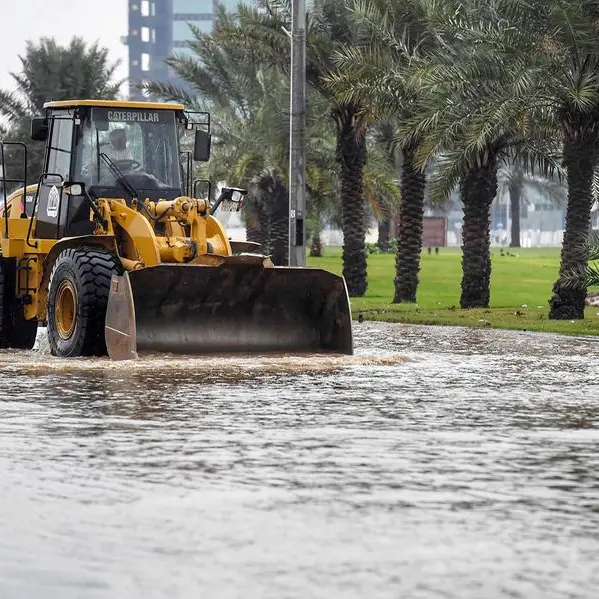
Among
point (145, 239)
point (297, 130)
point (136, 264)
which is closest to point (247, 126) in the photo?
point (297, 130)

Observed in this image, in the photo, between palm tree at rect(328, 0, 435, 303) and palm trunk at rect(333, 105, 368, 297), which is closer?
palm tree at rect(328, 0, 435, 303)

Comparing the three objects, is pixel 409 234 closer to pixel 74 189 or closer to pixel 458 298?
pixel 458 298

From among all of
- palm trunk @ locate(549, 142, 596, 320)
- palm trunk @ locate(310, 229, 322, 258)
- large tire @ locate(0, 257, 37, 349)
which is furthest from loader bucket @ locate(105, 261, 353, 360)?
palm trunk @ locate(310, 229, 322, 258)

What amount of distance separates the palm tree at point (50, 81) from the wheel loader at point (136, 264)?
3971 cm

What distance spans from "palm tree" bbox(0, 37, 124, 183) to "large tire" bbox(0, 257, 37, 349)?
3945 centimetres

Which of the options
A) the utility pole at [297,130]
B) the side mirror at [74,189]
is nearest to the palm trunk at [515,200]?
the utility pole at [297,130]

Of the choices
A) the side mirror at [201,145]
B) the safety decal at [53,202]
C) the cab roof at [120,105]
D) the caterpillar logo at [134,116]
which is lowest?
the safety decal at [53,202]

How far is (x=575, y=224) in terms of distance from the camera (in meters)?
31.8

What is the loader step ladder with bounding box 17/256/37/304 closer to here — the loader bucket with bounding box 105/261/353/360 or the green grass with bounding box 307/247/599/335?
the loader bucket with bounding box 105/261/353/360

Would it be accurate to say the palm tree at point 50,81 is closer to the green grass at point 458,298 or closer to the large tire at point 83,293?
the green grass at point 458,298

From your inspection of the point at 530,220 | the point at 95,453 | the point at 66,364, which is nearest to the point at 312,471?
the point at 95,453

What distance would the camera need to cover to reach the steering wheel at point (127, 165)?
2170 centimetres

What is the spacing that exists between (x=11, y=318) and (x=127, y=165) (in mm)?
2488

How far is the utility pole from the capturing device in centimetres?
3180
